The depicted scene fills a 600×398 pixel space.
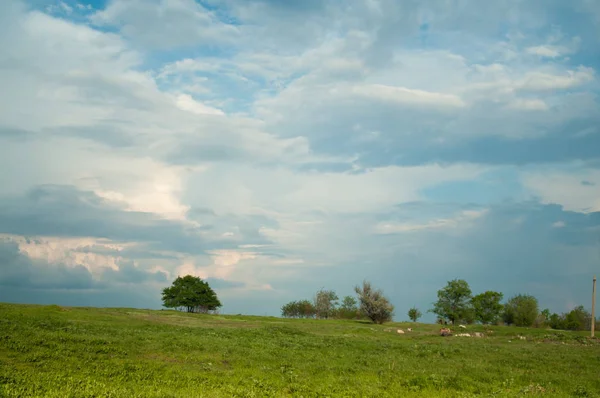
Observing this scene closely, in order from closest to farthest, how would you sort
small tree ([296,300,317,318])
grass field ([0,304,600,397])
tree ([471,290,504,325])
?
grass field ([0,304,600,397]), tree ([471,290,504,325]), small tree ([296,300,317,318])

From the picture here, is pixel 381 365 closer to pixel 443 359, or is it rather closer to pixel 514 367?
pixel 443 359

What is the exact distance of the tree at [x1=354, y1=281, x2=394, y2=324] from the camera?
86.9m

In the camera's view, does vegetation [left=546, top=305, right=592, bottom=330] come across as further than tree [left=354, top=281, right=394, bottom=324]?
Yes

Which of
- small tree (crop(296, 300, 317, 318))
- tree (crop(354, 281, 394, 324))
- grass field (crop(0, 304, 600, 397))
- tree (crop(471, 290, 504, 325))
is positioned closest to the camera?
grass field (crop(0, 304, 600, 397))

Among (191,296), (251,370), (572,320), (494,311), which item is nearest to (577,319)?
(572,320)

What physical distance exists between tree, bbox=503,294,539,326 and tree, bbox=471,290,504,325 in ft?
27.4

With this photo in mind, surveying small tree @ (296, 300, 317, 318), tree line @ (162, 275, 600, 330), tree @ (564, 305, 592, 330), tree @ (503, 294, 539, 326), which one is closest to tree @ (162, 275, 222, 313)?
tree line @ (162, 275, 600, 330)

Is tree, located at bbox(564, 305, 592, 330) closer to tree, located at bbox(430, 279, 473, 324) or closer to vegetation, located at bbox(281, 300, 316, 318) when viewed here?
tree, located at bbox(430, 279, 473, 324)

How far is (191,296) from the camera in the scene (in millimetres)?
99188

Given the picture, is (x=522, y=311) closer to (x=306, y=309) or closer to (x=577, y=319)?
(x=577, y=319)

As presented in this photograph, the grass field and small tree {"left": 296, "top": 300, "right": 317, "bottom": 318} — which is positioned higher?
the grass field

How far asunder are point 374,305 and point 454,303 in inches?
1104

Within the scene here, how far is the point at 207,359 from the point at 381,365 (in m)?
10.0

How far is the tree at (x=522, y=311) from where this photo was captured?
116500 millimetres
